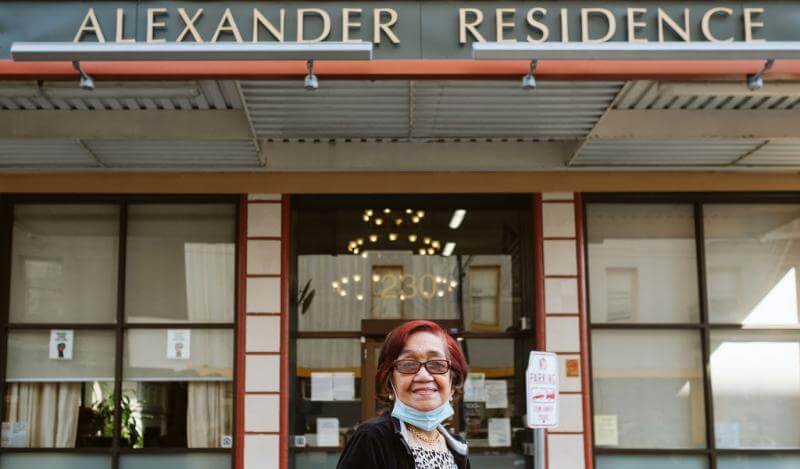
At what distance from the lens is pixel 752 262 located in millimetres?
9211

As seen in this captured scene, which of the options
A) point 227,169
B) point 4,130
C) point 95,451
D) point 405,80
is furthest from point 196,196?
point 405,80

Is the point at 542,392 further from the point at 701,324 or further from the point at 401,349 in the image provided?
the point at 401,349

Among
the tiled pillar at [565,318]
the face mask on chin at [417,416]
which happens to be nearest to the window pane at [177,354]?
the tiled pillar at [565,318]

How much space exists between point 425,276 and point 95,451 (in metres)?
3.82

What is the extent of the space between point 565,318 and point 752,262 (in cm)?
209

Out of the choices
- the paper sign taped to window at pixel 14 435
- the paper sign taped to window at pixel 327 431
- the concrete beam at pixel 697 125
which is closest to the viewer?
the concrete beam at pixel 697 125

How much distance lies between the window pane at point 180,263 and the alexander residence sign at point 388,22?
9.15 feet

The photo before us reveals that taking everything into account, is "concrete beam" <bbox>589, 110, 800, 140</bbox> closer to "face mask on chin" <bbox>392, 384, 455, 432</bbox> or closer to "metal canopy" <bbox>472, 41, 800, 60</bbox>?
"metal canopy" <bbox>472, 41, 800, 60</bbox>

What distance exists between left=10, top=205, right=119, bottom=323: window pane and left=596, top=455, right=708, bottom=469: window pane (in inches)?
204

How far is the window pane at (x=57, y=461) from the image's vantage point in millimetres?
8891

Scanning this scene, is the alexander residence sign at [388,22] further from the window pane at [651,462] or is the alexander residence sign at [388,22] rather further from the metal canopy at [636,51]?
the window pane at [651,462]

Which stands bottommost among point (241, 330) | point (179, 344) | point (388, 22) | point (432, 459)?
point (432, 459)

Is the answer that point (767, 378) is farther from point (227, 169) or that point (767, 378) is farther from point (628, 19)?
point (227, 169)

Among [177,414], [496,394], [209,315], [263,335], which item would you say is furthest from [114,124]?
[496,394]
